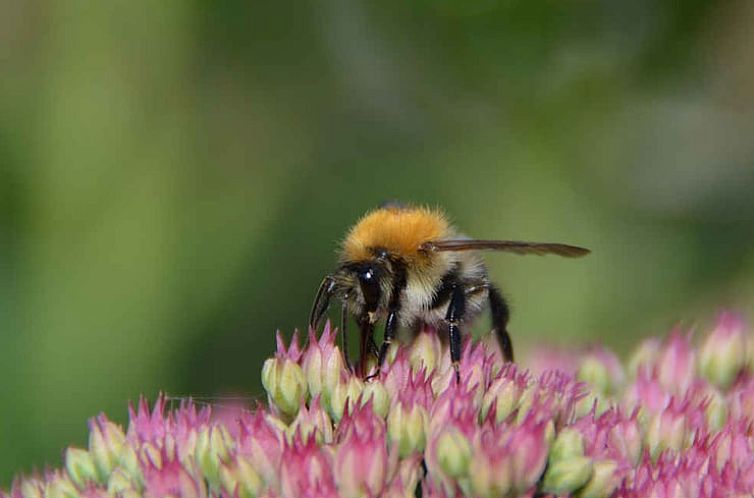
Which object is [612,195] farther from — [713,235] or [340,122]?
[340,122]

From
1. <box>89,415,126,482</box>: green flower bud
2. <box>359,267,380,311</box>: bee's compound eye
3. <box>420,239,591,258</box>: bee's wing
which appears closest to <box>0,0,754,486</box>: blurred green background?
<box>420,239,591,258</box>: bee's wing

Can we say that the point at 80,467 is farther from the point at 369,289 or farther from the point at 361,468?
the point at 361,468

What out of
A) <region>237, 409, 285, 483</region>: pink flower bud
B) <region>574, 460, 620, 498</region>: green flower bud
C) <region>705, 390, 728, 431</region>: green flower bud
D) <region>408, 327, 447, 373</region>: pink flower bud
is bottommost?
<region>574, 460, 620, 498</region>: green flower bud

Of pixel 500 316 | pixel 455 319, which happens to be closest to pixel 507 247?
pixel 455 319

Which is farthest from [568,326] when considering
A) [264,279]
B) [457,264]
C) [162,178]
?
[457,264]

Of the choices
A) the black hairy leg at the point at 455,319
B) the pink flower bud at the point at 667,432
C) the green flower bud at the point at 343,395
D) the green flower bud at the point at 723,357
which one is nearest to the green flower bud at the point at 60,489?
the green flower bud at the point at 343,395

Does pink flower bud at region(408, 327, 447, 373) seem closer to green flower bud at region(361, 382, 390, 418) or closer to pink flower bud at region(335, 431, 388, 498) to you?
green flower bud at region(361, 382, 390, 418)
